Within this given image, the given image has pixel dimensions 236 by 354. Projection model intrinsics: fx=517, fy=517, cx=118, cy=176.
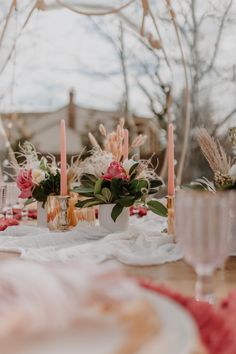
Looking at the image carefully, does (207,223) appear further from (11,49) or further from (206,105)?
(11,49)

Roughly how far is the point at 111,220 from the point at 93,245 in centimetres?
20

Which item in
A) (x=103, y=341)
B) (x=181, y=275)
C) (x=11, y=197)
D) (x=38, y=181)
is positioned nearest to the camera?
(x=103, y=341)

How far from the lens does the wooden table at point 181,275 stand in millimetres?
882

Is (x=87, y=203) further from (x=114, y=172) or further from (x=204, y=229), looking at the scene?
(x=204, y=229)

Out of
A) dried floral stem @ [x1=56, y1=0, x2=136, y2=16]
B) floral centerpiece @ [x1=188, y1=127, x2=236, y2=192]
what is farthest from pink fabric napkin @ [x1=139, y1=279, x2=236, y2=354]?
dried floral stem @ [x1=56, y1=0, x2=136, y2=16]

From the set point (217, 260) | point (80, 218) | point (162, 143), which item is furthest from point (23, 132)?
point (217, 260)

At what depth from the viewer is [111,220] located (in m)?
1.40

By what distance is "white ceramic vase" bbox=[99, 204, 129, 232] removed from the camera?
139 cm

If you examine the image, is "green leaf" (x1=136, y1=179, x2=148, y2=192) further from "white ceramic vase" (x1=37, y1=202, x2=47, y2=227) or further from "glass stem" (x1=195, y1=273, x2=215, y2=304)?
"glass stem" (x1=195, y1=273, x2=215, y2=304)

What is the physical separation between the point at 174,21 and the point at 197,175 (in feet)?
3.25

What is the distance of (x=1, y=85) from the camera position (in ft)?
11.3

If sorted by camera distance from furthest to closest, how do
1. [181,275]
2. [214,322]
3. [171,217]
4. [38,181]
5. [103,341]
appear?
[38,181] < [171,217] < [181,275] < [214,322] < [103,341]

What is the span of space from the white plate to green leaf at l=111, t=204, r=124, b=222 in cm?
89

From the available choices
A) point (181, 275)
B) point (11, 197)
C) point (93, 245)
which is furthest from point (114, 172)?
point (11, 197)
